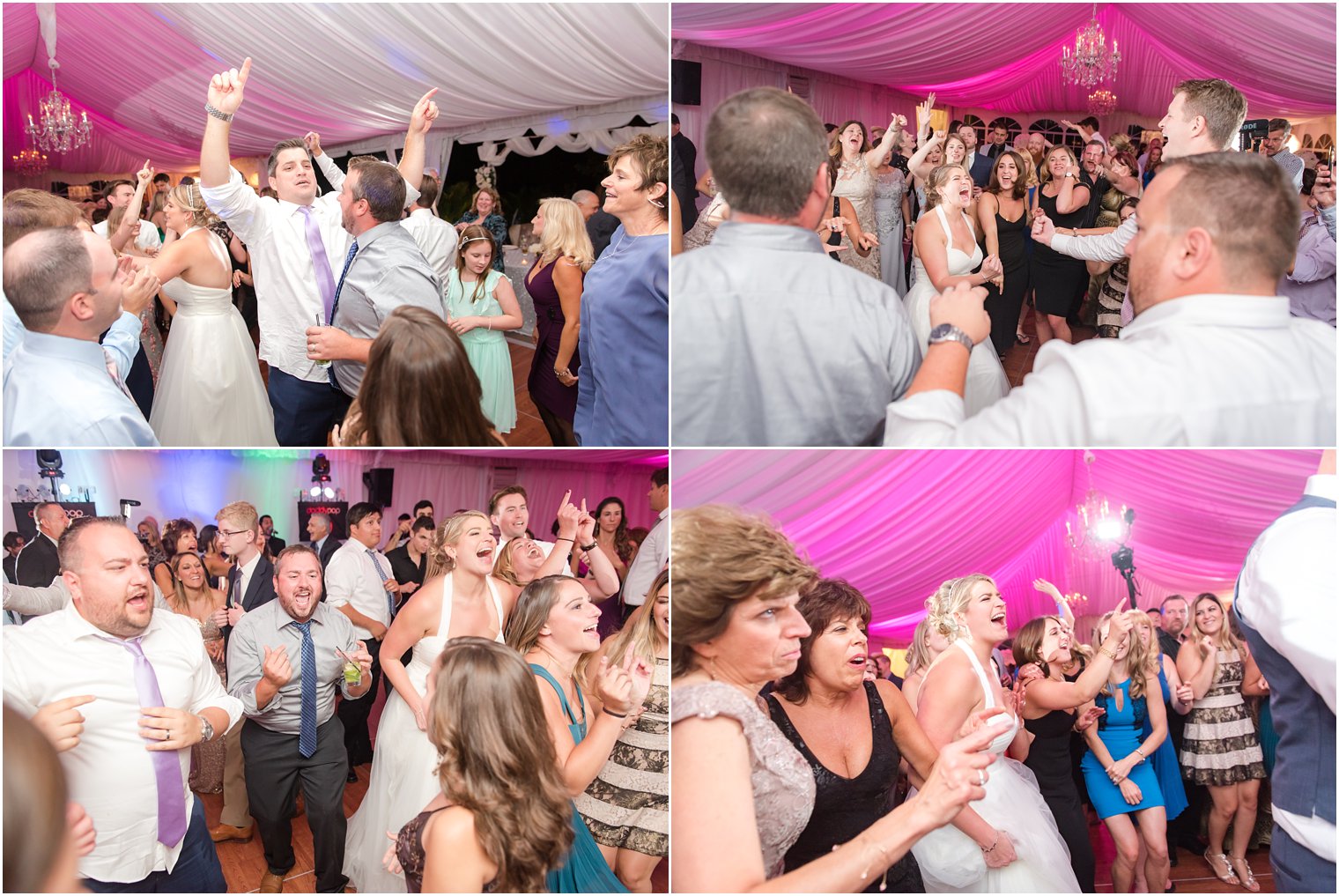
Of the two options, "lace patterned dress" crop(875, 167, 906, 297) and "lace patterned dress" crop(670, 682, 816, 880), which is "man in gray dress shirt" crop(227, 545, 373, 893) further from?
"lace patterned dress" crop(875, 167, 906, 297)

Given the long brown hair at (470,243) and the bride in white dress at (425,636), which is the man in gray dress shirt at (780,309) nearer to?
the long brown hair at (470,243)

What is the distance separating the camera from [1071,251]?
2.23 m

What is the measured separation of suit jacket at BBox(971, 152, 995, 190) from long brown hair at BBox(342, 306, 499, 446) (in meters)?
1.22

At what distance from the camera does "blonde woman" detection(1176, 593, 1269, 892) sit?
2.49 meters

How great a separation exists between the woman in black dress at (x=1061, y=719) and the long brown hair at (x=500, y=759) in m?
1.17

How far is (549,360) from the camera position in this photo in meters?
2.22

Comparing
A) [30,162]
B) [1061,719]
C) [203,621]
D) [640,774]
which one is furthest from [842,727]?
[30,162]

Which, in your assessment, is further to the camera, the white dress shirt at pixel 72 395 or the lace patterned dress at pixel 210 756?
the lace patterned dress at pixel 210 756

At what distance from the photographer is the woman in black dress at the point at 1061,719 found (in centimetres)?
243

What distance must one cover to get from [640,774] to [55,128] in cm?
189

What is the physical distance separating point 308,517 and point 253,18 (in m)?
1.09

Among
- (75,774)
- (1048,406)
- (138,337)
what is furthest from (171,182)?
(1048,406)

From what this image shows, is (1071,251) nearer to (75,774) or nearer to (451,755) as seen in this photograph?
(451,755)

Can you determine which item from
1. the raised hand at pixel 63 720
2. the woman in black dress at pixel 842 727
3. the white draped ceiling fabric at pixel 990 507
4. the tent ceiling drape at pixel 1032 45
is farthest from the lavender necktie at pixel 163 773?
the tent ceiling drape at pixel 1032 45
